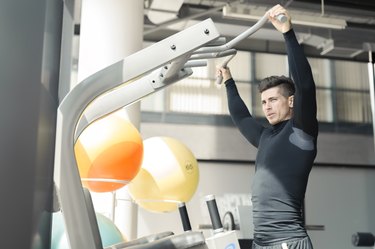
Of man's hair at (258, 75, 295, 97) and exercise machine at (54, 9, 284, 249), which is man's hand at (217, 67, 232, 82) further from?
exercise machine at (54, 9, 284, 249)

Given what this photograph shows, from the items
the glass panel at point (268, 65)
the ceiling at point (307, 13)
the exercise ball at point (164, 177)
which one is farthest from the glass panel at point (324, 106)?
the exercise ball at point (164, 177)

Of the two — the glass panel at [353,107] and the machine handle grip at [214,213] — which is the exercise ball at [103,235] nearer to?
the machine handle grip at [214,213]

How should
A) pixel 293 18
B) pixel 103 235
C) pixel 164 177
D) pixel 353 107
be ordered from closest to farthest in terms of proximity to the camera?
pixel 103 235
pixel 164 177
pixel 293 18
pixel 353 107

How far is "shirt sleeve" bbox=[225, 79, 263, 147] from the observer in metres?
2.18

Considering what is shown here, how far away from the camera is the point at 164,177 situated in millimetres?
2762

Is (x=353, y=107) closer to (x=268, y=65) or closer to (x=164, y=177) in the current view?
(x=268, y=65)

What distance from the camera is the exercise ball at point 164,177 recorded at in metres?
2.77

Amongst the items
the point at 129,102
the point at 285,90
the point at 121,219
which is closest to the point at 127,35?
the point at 121,219

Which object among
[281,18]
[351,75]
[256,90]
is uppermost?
[351,75]

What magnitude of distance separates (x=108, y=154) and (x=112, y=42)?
1.28 meters

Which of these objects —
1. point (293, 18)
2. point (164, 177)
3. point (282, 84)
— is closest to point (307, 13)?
point (293, 18)

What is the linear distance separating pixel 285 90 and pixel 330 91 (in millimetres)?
5197

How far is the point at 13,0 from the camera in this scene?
0.69 m

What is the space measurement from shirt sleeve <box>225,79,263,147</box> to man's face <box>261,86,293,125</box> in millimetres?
183
